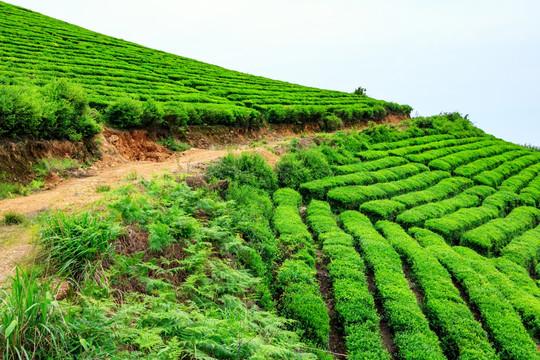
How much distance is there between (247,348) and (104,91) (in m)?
16.0

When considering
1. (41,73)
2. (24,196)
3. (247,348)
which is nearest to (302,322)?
(247,348)

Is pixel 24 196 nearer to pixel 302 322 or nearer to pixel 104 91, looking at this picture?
pixel 302 322

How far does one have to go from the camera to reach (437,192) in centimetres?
1786

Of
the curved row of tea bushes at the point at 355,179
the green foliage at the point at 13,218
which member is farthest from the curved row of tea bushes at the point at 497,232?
the green foliage at the point at 13,218

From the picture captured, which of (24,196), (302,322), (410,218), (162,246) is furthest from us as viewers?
(410,218)

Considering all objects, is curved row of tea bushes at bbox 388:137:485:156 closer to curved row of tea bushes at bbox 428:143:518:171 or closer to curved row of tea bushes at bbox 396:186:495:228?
curved row of tea bushes at bbox 428:143:518:171

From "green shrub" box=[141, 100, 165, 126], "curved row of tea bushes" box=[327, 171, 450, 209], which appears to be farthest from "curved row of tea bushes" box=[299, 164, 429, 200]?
"green shrub" box=[141, 100, 165, 126]

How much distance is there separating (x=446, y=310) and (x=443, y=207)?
8.29 meters

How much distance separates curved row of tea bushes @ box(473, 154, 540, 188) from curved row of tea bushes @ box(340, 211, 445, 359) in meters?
12.8

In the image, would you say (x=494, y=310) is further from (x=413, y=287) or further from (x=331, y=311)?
(x=331, y=311)

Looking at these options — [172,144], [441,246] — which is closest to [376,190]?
[441,246]

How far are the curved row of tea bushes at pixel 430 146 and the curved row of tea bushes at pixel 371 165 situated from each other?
1.26 meters

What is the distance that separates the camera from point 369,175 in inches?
700

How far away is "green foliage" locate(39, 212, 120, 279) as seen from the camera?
17.2 feet
